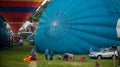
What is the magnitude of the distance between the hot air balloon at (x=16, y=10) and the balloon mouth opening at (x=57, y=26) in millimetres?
7577

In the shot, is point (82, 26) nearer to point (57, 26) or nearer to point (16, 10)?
point (57, 26)

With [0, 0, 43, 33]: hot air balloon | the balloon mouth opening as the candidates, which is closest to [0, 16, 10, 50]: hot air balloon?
[0, 0, 43, 33]: hot air balloon

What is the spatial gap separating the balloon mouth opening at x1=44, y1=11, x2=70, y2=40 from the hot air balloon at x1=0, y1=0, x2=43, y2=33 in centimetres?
758

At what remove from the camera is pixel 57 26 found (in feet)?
110

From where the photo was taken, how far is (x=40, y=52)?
1396 inches

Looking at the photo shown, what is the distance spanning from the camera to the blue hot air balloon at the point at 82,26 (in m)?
32.5

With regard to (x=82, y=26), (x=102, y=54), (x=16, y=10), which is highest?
(x=16, y=10)

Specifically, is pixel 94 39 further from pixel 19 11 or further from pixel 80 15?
pixel 19 11

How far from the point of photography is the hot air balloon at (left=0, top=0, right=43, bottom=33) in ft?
135

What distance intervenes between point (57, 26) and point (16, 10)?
→ 9752 millimetres

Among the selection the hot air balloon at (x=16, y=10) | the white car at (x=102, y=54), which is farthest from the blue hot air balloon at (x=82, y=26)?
the hot air balloon at (x=16, y=10)

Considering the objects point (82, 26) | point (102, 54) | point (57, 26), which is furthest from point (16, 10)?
point (102, 54)

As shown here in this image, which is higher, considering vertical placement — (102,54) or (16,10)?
(16,10)

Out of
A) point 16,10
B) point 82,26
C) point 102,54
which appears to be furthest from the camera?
point 16,10
